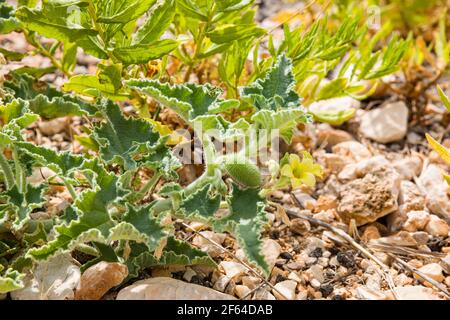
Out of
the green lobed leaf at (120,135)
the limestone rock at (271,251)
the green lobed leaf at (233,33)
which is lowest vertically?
the limestone rock at (271,251)

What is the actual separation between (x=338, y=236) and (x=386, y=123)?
0.80 meters

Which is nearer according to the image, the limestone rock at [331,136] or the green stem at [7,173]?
the green stem at [7,173]

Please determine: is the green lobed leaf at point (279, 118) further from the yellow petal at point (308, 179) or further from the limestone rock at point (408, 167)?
the limestone rock at point (408, 167)

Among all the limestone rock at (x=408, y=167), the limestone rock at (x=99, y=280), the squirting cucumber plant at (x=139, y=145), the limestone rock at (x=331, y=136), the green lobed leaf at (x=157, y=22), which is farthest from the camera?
the limestone rock at (x=331, y=136)

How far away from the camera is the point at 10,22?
223 cm

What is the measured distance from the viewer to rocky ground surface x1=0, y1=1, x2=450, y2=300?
1.95 meters

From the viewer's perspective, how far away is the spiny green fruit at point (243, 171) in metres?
1.92

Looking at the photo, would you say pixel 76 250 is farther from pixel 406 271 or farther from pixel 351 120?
pixel 351 120

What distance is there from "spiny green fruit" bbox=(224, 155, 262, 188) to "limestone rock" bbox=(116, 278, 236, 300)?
33 centimetres

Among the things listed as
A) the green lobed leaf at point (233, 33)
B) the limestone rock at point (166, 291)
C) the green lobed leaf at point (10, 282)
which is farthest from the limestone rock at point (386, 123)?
the green lobed leaf at point (10, 282)

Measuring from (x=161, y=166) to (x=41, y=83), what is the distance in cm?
79

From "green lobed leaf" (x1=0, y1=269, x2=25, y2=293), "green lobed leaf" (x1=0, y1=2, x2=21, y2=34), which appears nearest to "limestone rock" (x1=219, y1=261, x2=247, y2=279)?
"green lobed leaf" (x1=0, y1=269, x2=25, y2=293)
